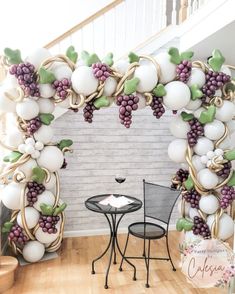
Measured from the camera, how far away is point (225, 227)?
286 centimetres

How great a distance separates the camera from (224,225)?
2.86m

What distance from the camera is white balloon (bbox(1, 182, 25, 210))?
9.11 ft

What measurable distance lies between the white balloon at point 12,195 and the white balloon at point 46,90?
87 cm

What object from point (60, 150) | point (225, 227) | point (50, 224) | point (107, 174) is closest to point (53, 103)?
point (60, 150)

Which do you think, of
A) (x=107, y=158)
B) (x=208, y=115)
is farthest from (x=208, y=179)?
(x=107, y=158)

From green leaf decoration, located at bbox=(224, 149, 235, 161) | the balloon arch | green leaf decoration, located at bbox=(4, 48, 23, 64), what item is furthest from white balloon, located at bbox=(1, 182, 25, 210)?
green leaf decoration, located at bbox=(224, 149, 235, 161)

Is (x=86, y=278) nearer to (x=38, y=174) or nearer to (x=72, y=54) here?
(x=38, y=174)

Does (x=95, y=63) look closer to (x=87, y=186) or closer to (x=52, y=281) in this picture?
(x=87, y=186)

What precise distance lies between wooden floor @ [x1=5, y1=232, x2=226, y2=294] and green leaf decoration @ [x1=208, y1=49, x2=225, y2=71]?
1.91 m

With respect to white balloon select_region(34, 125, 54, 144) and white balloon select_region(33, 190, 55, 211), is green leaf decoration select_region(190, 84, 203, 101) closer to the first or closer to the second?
white balloon select_region(34, 125, 54, 144)

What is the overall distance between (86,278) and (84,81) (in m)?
1.77

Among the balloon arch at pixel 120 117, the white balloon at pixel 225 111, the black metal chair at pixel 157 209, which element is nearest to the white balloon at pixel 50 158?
the balloon arch at pixel 120 117

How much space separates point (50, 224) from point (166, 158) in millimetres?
1748

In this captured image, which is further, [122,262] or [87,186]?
[87,186]
